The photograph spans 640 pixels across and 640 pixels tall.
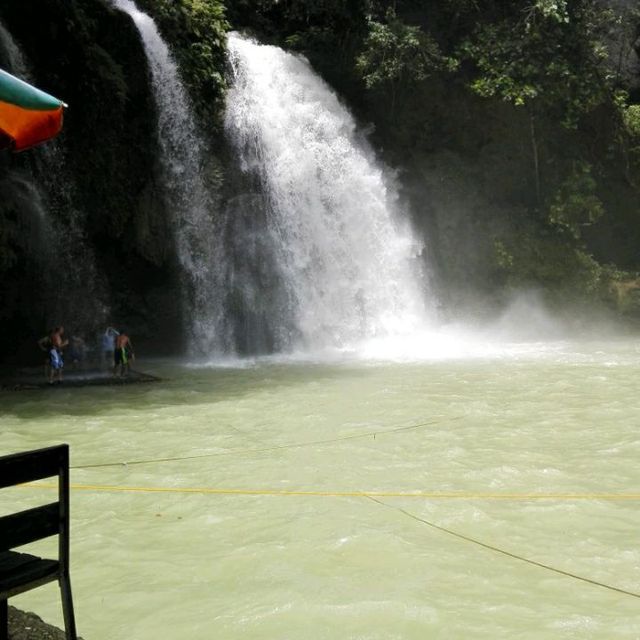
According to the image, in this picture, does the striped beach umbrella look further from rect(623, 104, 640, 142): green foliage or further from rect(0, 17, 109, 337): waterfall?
rect(623, 104, 640, 142): green foliage

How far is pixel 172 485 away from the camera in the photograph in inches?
259

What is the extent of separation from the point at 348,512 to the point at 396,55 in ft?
55.7

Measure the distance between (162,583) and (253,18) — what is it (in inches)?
802

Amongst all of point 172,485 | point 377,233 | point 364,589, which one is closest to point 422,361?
point 377,233

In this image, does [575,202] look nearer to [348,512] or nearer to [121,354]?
[121,354]

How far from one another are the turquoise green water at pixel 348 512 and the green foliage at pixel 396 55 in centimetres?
1208

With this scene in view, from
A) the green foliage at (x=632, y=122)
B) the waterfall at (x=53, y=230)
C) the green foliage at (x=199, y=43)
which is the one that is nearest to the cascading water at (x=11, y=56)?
the waterfall at (x=53, y=230)

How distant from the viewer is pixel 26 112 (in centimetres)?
423

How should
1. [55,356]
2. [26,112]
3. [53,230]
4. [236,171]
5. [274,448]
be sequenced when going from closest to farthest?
1. [26,112]
2. [274,448]
3. [55,356]
4. [53,230]
5. [236,171]

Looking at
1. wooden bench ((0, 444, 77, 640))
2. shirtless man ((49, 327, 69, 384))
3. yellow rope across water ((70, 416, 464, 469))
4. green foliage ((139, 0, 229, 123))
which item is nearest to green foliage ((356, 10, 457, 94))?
green foliage ((139, 0, 229, 123))

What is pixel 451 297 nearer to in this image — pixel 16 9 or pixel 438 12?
pixel 438 12

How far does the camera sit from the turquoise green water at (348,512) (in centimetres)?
410

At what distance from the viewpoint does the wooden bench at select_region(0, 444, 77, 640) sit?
9.78 ft

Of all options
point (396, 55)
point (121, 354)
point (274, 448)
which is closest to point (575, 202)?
point (396, 55)
